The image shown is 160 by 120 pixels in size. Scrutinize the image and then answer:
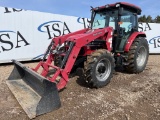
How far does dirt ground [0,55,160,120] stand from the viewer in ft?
12.3

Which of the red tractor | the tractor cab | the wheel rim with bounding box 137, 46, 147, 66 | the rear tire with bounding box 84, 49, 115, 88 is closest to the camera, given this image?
the red tractor

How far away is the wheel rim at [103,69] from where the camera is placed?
5.07 metres

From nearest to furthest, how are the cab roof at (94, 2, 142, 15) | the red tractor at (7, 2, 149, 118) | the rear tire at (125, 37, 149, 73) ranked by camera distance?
the red tractor at (7, 2, 149, 118) → the cab roof at (94, 2, 142, 15) → the rear tire at (125, 37, 149, 73)

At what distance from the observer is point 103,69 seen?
5215 millimetres

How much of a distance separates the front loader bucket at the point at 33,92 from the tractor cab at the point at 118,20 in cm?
284

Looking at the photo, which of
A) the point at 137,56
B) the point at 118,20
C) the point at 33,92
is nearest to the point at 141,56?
the point at 137,56

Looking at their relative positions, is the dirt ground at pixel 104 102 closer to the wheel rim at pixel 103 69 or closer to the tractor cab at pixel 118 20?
the wheel rim at pixel 103 69

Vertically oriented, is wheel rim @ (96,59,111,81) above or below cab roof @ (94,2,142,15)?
below

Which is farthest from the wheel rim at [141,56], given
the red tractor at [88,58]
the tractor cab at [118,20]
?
the tractor cab at [118,20]

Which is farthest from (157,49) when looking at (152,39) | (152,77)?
(152,77)

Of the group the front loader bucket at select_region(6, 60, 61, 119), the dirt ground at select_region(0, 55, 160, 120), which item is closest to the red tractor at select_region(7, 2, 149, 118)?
the front loader bucket at select_region(6, 60, 61, 119)

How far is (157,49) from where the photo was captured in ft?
45.8

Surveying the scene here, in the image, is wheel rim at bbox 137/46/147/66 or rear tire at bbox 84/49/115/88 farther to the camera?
wheel rim at bbox 137/46/147/66

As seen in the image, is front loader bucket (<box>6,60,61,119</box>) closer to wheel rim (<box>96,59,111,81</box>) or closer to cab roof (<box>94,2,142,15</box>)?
wheel rim (<box>96,59,111,81</box>)
